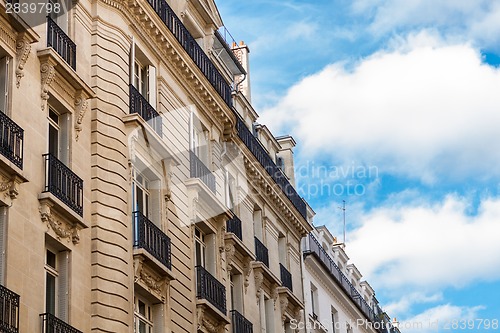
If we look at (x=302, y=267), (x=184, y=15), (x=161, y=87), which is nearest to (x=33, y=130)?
(x=161, y=87)

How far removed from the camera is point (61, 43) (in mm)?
23172

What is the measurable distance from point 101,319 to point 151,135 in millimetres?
5295

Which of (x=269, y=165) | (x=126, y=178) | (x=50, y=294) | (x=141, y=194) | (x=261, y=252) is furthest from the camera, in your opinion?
(x=269, y=165)

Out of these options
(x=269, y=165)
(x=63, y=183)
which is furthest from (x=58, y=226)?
(x=269, y=165)

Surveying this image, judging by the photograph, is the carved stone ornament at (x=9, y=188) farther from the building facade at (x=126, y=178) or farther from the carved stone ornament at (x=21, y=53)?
the carved stone ornament at (x=21, y=53)

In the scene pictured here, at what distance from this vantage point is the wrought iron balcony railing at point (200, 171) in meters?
29.0

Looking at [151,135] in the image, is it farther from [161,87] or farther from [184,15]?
[184,15]

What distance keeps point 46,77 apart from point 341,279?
2676cm

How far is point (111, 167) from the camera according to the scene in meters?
23.7

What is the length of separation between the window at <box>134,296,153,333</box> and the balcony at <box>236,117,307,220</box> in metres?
10.2

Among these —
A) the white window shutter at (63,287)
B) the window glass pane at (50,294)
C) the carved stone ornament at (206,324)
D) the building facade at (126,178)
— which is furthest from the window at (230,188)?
the window glass pane at (50,294)

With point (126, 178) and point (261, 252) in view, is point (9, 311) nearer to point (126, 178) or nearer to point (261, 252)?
point (126, 178)

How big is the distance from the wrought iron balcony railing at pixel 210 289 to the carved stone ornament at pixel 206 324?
351mm

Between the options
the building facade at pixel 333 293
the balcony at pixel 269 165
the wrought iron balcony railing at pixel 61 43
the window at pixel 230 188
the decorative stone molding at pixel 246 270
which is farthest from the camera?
the building facade at pixel 333 293
